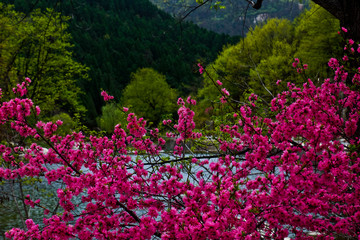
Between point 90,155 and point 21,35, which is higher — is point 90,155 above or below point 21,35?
below

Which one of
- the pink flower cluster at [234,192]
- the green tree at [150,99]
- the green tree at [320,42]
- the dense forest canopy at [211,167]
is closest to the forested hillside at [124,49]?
the green tree at [150,99]

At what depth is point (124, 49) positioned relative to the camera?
86.5 m

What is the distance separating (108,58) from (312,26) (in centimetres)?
6248

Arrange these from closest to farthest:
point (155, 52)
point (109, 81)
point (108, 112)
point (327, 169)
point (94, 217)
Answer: point (327, 169)
point (94, 217)
point (108, 112)
point (109, 81)
point (155, 52)

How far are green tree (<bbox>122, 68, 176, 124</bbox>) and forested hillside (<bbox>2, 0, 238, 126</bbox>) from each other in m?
10.2

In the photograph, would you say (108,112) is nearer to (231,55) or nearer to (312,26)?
(231,55)

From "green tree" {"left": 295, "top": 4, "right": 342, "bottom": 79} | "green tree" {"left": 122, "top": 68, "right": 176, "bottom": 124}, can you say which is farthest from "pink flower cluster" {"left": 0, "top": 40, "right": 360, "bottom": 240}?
"green tree" {"left": 122, "top": 68, "right": 176, "bottom": 124}

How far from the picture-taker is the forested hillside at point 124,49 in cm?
6269

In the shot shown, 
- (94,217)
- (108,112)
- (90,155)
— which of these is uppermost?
(108,112)

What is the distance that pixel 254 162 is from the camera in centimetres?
345

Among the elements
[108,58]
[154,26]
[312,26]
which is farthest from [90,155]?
[154,26]

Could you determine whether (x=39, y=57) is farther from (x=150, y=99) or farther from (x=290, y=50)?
(x=150, y=99)

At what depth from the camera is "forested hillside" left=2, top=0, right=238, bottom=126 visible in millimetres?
62688

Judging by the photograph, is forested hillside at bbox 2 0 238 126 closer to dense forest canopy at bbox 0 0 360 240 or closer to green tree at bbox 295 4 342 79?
green tree at bbox 295 4 342 79
